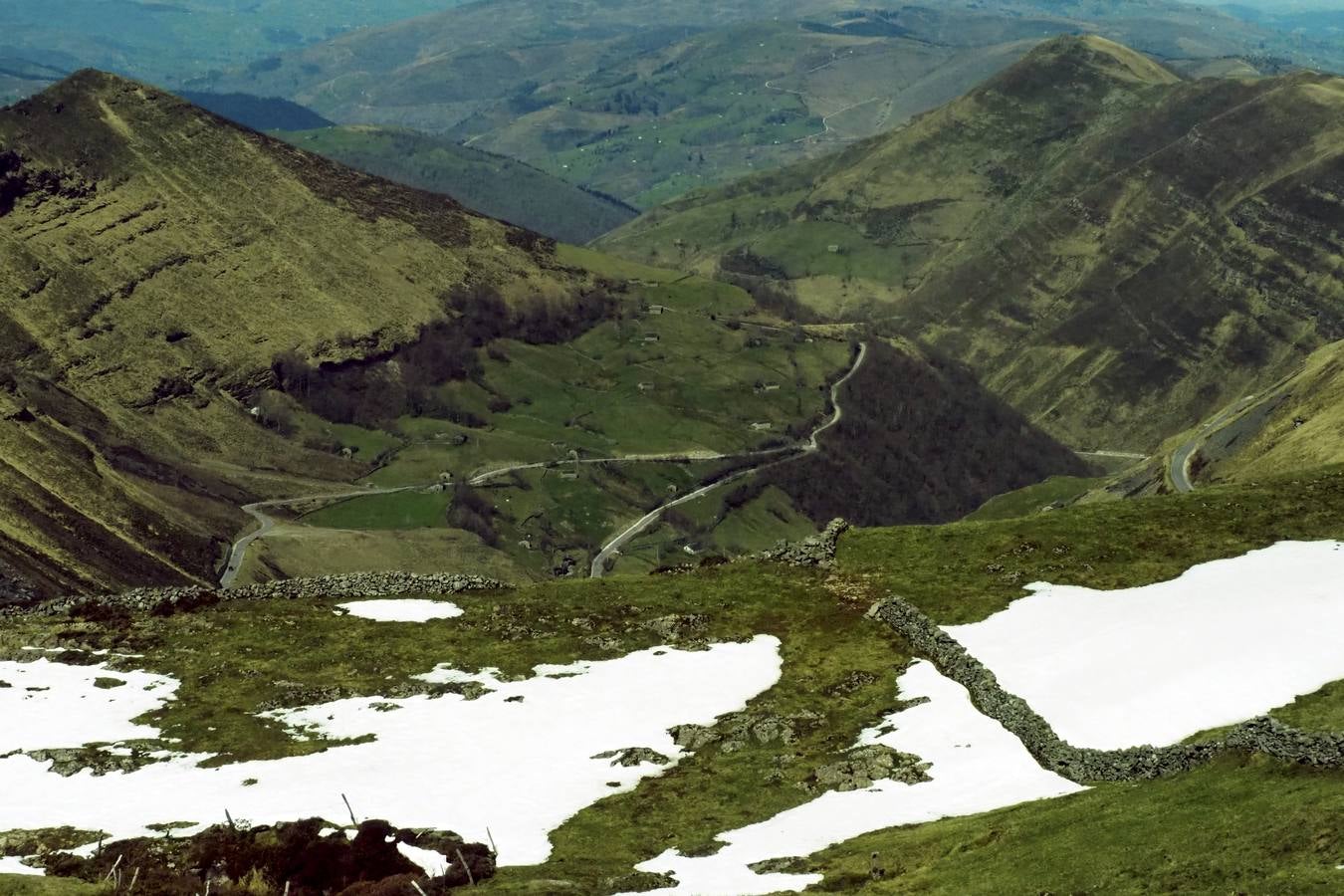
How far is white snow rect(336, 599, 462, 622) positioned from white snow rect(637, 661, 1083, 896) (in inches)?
1451

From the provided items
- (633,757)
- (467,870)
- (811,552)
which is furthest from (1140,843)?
(811,552)

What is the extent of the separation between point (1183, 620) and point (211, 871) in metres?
56.9

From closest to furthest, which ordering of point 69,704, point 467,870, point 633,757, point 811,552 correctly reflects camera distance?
point 467,870, point 633,757, point 69,704, point 811,552

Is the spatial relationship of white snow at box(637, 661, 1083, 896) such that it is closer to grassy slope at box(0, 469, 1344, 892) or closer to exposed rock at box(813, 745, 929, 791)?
exposed rock at box(813, 745, 929, 791)

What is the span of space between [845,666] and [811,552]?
68.0 feet

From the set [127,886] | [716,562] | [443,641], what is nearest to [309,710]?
[443,641]

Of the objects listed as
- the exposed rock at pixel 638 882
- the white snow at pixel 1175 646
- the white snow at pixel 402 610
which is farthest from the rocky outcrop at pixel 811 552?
the exposed rock at pixel 638 882

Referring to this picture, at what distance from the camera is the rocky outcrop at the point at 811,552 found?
111 metres

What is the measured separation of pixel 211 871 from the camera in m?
63.7

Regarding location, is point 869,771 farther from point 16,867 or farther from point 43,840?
point 16,867

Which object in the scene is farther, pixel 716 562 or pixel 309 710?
pixel 716 562

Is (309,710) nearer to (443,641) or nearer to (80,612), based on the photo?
(443,641)

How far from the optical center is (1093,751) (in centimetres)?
7225

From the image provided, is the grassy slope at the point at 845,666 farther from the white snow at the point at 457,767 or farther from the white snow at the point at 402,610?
the white snow at the point at 457,767
